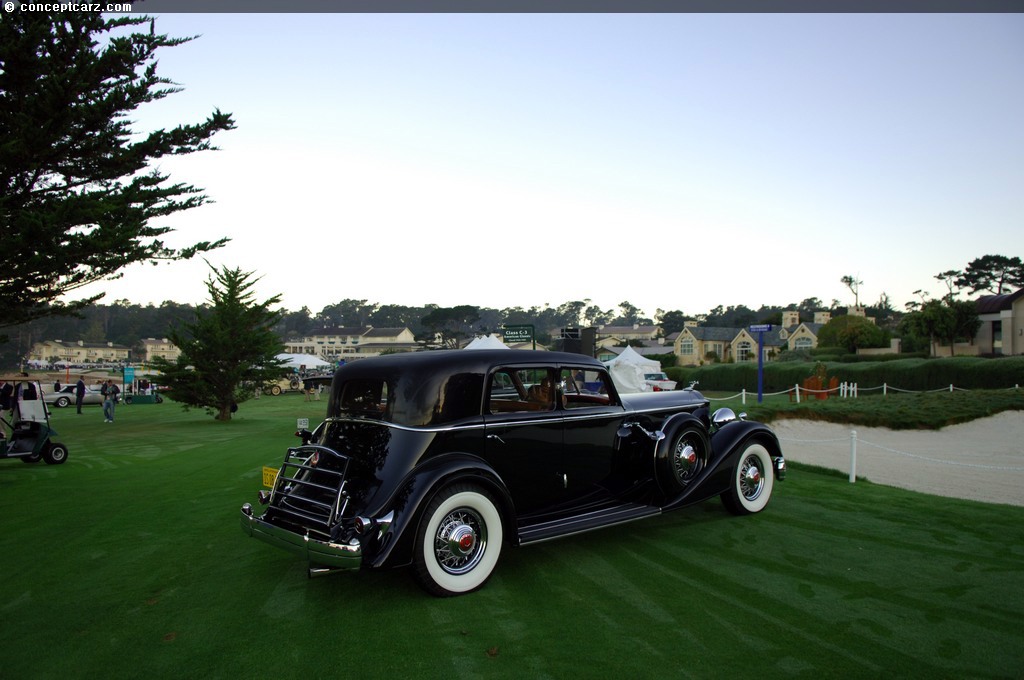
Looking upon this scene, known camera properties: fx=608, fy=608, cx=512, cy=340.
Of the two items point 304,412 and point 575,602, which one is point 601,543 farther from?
point 304,412

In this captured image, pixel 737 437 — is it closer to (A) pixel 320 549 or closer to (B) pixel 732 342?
(A) pixel 320 549

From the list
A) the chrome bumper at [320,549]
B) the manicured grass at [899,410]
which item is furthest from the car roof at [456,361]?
the manicured grass at [899,410]

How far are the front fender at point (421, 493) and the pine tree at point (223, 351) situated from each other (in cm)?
2046

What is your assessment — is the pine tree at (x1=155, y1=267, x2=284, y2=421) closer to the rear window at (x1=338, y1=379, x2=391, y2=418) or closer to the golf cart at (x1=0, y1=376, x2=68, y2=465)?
the golf cart at (x1=0, y1=376, x2=68, y2=465)

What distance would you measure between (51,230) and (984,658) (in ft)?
36.1

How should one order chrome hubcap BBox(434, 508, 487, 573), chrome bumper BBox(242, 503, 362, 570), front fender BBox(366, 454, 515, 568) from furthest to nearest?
chrome hubcap BBox(434, 508, 487, 573), front fender BBox(366, 454, 515, 568), chrome bumper BBox(242, 503, 362, 570)

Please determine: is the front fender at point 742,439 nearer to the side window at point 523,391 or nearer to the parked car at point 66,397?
the side window at point 523,391

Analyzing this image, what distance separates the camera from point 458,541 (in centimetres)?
446

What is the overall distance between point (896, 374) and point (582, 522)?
29.5 meters

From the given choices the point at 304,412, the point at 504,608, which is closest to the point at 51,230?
the point at 504,608

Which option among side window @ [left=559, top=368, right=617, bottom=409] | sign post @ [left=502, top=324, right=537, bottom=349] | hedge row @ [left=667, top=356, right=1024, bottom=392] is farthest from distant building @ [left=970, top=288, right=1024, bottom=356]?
side window @ [left=559, top=368, right=617, bottom=409]

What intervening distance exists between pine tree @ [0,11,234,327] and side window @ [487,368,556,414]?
7.02 m

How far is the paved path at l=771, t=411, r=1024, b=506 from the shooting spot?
1026 centimetres

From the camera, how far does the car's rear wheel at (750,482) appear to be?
254 inches
